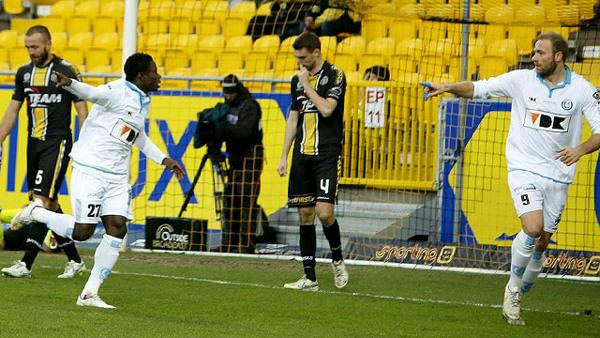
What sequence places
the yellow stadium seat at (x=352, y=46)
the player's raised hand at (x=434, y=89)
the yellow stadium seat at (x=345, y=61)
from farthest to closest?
the yellow stadium seat at (x=352, y=46) → the yellow stadium seat at (x=345, y=61) → the player's raised hand at (x=434, y=89)

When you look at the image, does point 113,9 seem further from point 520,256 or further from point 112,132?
point 520,256

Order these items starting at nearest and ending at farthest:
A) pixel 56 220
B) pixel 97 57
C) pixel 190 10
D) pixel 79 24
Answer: pixel 56 220 < pixel 190 10 < pixel 97 57 < pixel 79 24

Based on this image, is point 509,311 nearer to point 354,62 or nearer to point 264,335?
point 264,335

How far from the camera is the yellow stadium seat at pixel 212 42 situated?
18853 mm

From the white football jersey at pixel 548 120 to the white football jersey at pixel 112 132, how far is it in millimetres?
2695

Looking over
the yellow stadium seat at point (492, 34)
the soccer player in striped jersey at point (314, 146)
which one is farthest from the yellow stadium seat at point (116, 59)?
the soccer player in striped jersey at point (314, 146)

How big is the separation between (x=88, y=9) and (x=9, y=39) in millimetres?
1561

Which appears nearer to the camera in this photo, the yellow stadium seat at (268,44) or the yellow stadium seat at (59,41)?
the yellow stadium seat at (268,44)

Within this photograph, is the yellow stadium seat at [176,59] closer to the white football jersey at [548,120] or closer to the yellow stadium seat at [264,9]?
the yellow stadium seat at [264,9]

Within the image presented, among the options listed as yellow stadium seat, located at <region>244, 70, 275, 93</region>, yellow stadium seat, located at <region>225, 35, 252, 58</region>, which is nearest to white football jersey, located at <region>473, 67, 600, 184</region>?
yellow stadium seat, located at <region>244, 70, 275, 93</region>

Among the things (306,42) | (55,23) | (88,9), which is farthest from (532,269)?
(55,23)

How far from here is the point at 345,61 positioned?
57.0ft

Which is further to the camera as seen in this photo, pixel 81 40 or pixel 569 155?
pixel 81 40

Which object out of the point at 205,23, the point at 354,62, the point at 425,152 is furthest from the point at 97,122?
the point at 205,23
